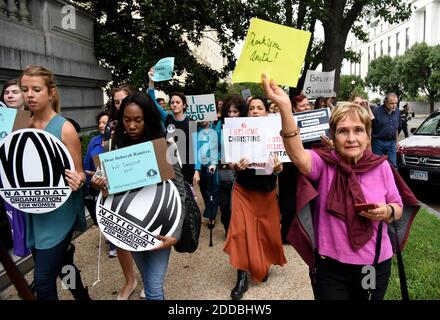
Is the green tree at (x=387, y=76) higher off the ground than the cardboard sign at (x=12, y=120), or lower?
higher

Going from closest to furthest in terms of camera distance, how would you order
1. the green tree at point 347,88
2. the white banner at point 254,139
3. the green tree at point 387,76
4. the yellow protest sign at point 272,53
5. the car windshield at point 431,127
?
the yellow protest sign at point 272,53 → the white banner at point 254,139 → the car windshield at point 431,127 → the green tree at point 347,88 → the green tree at point 387,76

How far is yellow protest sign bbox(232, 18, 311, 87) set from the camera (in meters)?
2.48

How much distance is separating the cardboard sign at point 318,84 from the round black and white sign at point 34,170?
18.8ft

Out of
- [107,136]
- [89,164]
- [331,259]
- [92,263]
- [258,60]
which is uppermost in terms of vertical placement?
[258,60]

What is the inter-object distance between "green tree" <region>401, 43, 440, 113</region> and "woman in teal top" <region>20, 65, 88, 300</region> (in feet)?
158

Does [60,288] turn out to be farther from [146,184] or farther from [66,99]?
[66,99]

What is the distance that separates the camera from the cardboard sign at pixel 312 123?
4.08m

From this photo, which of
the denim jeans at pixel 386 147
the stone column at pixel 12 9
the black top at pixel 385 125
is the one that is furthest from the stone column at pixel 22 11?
the denim jeans at pixel 386 147

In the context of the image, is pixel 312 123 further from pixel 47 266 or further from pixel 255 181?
pixel 47 266

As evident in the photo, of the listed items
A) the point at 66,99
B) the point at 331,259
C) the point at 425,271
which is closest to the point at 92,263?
the point at 331,259

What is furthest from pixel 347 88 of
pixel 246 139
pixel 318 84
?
pixel 246 139

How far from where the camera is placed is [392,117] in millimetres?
8844

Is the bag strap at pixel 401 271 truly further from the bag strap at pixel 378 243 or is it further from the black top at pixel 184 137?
the black top at pixel 184 137
